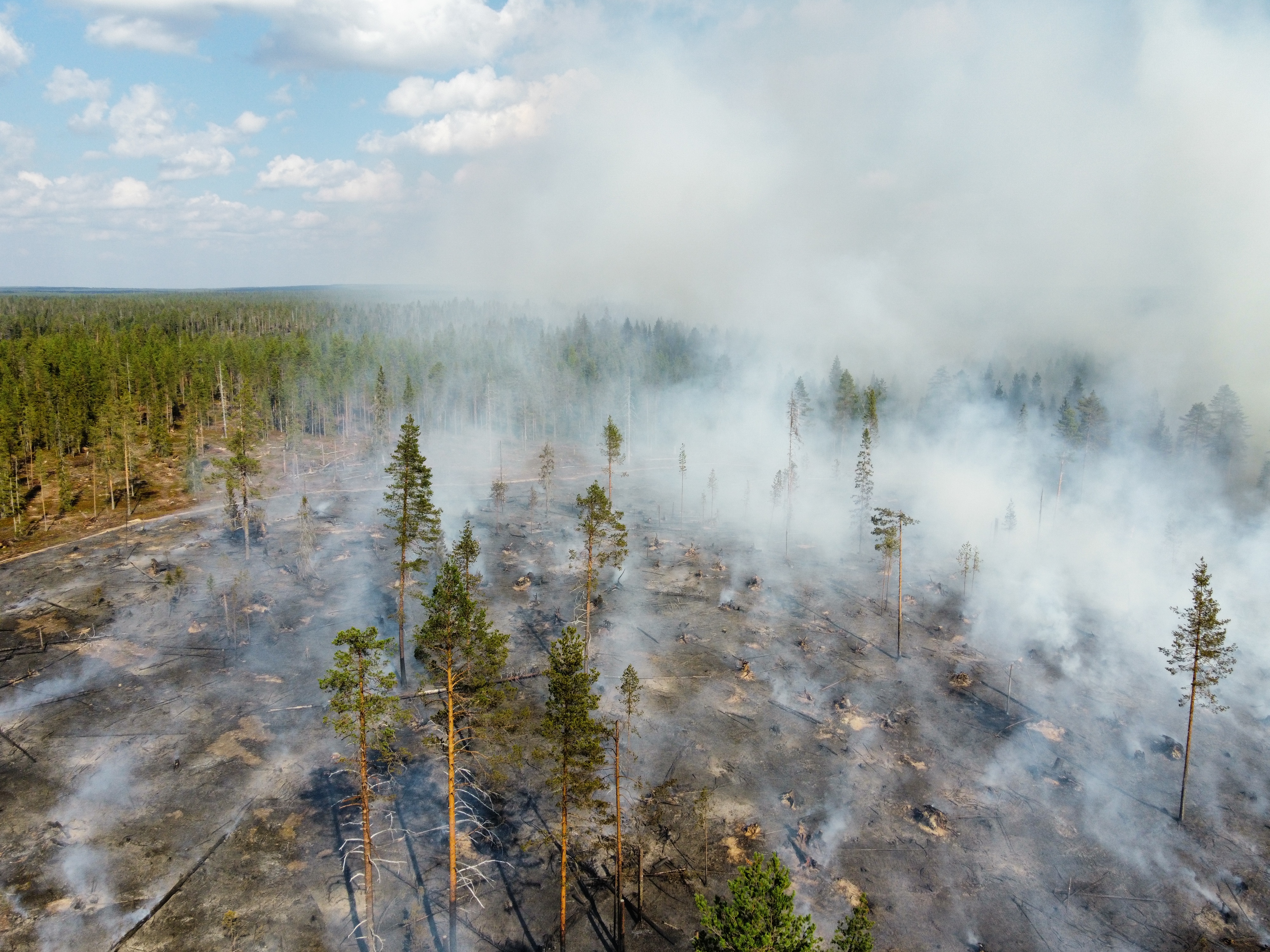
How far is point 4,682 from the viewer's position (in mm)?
47938

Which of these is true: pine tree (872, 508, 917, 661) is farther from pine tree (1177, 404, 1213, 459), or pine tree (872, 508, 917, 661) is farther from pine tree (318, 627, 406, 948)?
pine tree (1177, 404, 1213, 459)

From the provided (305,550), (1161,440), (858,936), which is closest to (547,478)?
(305,550)

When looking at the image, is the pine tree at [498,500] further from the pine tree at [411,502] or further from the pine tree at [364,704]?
the pine tree at [364,704]

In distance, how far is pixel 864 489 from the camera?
86875 millimetres

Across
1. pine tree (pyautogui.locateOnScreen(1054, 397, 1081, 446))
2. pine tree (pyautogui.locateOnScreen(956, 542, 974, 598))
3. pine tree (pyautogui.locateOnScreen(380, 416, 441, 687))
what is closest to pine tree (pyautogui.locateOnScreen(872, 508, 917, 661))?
pine tree (pyautogui.locateOnScreen(956, 542, 974, 598))

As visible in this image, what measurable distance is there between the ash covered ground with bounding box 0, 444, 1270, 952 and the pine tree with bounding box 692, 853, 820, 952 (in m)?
12.3

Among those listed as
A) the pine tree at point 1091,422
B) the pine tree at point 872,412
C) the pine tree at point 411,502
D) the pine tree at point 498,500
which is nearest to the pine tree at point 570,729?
the pine tree at point 411,502

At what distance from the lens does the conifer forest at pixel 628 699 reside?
30.9 meters

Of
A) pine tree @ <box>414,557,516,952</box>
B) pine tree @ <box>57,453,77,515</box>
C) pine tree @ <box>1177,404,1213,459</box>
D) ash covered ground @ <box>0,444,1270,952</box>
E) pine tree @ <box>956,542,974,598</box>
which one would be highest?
pine tree @ <box>1177,404,1213,459</box>

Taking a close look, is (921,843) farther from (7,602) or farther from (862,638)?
(7,602)

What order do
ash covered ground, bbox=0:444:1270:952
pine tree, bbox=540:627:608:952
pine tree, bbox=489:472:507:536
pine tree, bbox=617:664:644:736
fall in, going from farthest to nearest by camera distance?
pine tree, bbox=489:472:507:536, pine tree, bbox=617:664:644:736, ash covered ground, bbox=0:444:1270:952, pine tree, bbox=540:627:608:952

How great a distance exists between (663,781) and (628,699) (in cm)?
674

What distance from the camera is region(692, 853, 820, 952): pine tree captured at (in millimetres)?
19391

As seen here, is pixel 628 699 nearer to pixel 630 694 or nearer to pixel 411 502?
pixel 630 694
